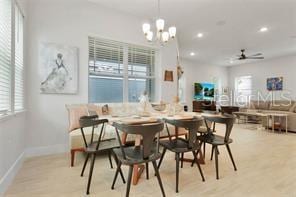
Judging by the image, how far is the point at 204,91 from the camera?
981cm

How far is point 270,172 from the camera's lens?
2631 millimetres

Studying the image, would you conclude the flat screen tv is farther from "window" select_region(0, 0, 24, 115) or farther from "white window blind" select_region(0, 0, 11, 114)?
"white window blind" select_region(0, 0, 11, 114)

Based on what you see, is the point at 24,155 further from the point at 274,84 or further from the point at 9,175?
the point at 274,84

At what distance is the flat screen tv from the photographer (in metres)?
9.59

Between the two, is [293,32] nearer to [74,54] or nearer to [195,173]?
[195,173]

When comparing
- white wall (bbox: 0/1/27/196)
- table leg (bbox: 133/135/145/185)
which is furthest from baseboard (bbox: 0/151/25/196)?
table leg (bbox: 133/135/145/185)

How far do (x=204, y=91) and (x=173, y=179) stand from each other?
8.06 meters

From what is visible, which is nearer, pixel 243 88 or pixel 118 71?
pixel 118 71

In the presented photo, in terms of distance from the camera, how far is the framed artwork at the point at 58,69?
3420mm

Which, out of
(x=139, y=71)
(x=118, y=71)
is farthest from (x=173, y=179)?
(x=139, y=71)

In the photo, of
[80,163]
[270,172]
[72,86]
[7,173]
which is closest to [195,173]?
[270,172]

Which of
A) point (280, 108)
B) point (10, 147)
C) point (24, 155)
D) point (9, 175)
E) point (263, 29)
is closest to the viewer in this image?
point (9, 175)

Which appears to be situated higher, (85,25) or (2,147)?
(85,25)

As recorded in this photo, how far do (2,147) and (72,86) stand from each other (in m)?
1.82
